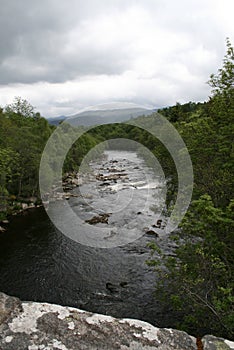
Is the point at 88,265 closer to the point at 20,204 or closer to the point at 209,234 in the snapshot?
the point at 209,234

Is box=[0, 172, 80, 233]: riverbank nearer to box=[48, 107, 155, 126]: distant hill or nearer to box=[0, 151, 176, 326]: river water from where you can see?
box=[0, 151, 176, 326]: river water

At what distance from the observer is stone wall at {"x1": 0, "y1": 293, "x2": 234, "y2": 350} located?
4.01 m

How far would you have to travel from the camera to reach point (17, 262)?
16.9 meters

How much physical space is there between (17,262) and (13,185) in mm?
13890

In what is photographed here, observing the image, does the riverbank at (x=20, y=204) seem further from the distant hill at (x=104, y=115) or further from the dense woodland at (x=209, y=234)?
the dense woodland at (x=209, y=234)

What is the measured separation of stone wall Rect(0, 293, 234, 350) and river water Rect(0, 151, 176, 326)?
24.9ft

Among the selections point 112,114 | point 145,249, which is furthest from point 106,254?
point 112,114

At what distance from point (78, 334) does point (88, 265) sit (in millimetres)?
12457

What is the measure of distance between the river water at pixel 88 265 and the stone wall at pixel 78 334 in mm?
7594

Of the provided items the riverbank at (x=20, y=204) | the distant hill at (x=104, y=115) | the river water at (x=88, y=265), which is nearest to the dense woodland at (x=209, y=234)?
the river water at (x=88, y=265)

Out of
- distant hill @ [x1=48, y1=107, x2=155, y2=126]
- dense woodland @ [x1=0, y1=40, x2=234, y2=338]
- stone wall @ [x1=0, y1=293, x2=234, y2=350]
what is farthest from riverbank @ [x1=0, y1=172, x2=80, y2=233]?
stone wall @ [x1=0, y1=293, x2=234, y2=350]

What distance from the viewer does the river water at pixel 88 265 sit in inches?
504

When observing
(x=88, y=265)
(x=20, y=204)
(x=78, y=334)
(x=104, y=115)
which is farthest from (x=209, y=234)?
(x=20, y=204)

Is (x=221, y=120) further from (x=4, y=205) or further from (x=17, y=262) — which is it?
(x=4, y=205)
